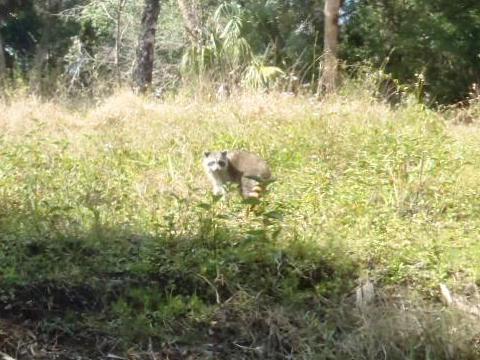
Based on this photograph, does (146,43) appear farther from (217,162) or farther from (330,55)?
(217,162)

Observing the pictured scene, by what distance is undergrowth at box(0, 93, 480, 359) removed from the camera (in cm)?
396

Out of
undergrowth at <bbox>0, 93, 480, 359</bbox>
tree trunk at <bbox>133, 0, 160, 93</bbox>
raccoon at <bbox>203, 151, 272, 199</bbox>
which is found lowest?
undergrowth at <bbox>0, 93, 480, 359</bbox>

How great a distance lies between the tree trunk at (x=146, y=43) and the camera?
418 inches

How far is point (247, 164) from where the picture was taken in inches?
227

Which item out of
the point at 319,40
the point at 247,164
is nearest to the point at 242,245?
the point at 247,164

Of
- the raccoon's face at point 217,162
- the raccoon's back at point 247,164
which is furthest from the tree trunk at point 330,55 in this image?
the raccoon's face at point 217,162

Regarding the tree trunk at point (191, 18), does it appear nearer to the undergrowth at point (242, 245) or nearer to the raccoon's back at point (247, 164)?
the undergrowth at point (242, 245)

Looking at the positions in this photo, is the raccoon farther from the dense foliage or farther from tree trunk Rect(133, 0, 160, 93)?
tree trunk Rect(133, 0, 160, 93)

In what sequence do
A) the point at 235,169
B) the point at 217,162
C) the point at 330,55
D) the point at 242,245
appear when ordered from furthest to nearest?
the point at 330,55
the point at 235,169
the point at 217,162
the point at 242,245

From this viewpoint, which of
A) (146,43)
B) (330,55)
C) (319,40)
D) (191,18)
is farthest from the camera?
(319,40)

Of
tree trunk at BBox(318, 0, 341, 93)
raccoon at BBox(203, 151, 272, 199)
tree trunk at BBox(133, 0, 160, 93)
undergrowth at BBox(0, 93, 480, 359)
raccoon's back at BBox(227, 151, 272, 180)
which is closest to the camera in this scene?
undergrowth at BBox(0, 93, 480, 359)

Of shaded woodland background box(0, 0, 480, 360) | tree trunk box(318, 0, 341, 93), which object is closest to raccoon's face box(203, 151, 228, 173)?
shaded woodland background box(0, 0, 480, 360)

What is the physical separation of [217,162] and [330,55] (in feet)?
12.5

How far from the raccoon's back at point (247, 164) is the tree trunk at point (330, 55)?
2.19m
